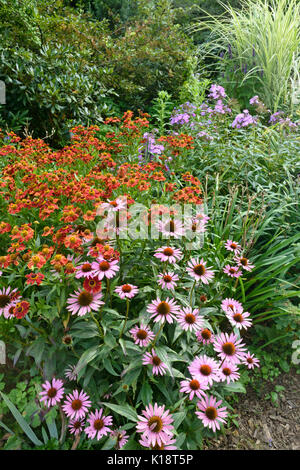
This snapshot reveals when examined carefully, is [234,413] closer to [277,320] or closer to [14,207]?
[277,320]

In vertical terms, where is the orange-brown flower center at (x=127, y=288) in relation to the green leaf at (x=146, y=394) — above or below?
above

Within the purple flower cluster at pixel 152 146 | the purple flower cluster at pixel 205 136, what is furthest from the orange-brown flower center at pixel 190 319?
the purple flower cluster at pixel 205 136

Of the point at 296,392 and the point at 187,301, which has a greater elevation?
the point at 187,301

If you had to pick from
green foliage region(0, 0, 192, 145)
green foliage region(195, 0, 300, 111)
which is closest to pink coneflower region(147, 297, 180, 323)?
green foliage region(0, 0, 192, 145)

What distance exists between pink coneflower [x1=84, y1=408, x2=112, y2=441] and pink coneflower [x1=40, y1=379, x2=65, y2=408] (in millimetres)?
155

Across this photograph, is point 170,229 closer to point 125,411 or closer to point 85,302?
point 85,302

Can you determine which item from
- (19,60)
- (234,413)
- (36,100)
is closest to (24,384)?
(234,413)

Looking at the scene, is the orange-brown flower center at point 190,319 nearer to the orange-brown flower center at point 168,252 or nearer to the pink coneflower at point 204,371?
the pink coneflower at point 204,371

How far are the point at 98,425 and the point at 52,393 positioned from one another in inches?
9.0

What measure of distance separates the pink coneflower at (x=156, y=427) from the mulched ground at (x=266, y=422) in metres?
0.51

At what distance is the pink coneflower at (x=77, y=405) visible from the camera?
140cm

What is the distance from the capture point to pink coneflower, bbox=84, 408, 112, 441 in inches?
53.6
